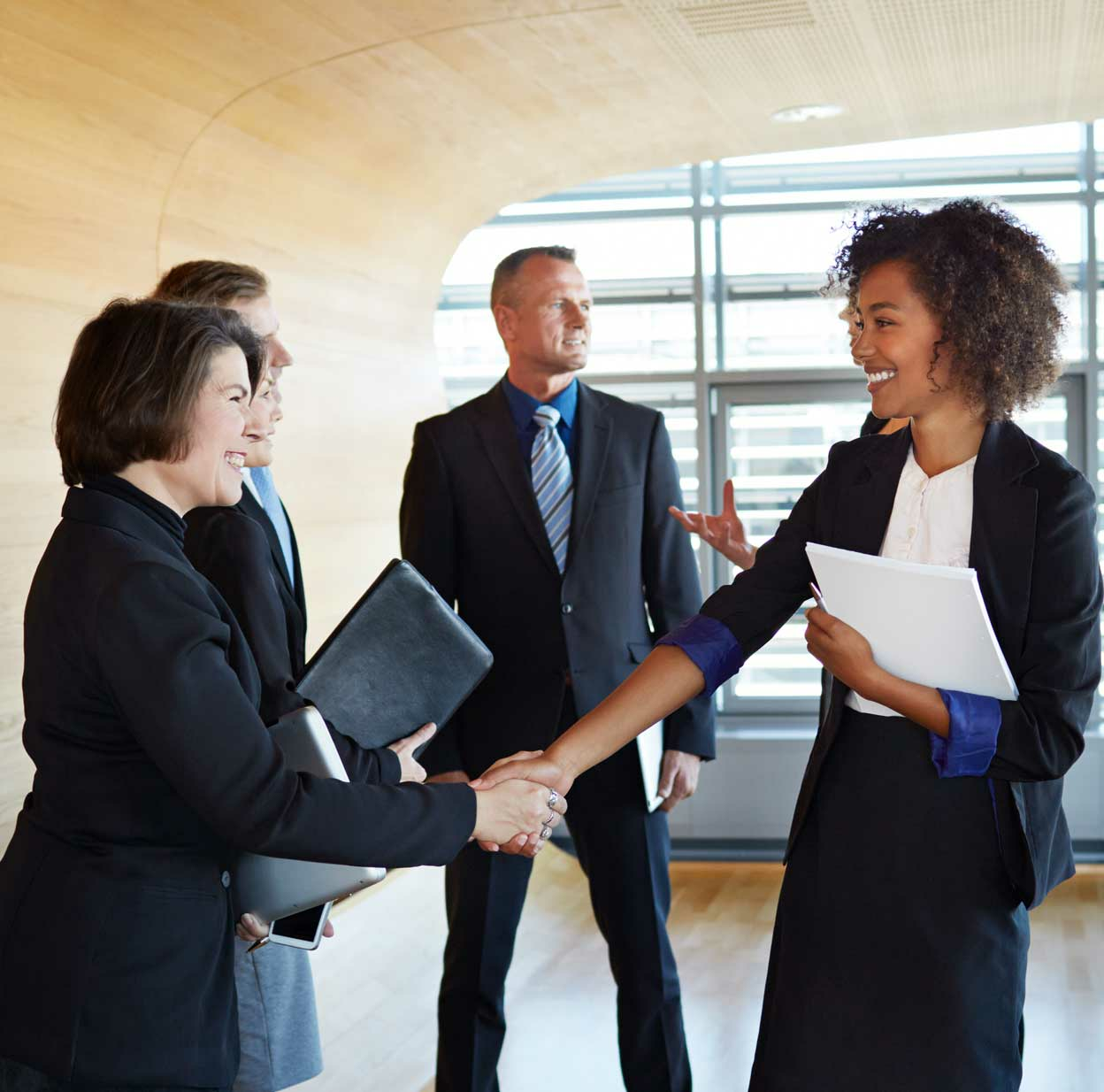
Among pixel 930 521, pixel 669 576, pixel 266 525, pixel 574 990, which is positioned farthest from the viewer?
pixel 574 990

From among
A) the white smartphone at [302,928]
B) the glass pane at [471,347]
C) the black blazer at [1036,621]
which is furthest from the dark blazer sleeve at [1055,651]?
the glass pane at [471,347]

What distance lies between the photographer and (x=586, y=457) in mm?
2992

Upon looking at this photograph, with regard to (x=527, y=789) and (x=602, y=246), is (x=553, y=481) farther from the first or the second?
(x=602, y=246)

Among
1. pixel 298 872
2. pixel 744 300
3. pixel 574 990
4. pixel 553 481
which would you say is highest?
pixel 744 300

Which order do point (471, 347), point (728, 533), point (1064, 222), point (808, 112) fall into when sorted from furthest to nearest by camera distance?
point (471, 347), point (1064, 222), point (808, 112), point (728, 533)

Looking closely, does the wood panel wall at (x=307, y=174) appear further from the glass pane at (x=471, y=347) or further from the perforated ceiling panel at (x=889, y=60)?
the glass pane at (x=471, y=347)

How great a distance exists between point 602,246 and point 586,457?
3.28 metres

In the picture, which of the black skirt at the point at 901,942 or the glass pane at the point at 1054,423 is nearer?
the black skirt at the point at 901,942

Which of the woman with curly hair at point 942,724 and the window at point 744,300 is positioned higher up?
the window at point 744,300

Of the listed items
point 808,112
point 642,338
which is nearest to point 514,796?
point 808,112

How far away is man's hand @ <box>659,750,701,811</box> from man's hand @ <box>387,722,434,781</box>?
2.86 feet

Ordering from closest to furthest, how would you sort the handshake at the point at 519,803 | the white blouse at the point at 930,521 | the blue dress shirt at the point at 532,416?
1. the white blouse at the point at 930,521
2. the handshake at the point at 519,803
3. the blue dress shirt at the point at 532,416

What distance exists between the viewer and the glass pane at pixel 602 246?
5996 millimetres

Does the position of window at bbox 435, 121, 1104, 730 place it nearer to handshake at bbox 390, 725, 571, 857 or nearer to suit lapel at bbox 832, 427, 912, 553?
handshake at bbox 390, 725, 571, 857
